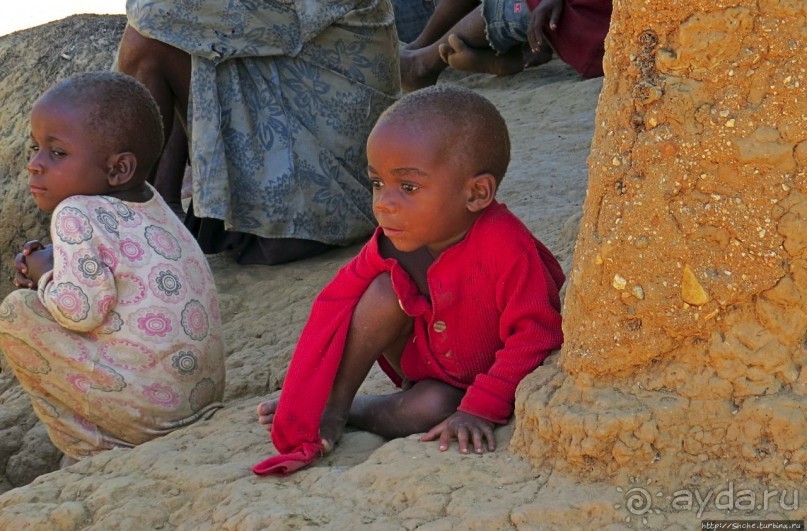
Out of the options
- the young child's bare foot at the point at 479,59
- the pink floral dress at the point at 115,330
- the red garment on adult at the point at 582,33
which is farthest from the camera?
the young child's bare foot at the point at 479,59

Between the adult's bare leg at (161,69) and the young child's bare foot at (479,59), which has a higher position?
the adult's bare leg at (161,69)

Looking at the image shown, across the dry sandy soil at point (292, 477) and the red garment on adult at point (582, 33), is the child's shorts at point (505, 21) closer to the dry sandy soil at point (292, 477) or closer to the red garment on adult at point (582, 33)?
the red garment on adult at point (582, 33)

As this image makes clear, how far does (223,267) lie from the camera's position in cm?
432

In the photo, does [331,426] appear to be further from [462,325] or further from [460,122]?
[460,122]

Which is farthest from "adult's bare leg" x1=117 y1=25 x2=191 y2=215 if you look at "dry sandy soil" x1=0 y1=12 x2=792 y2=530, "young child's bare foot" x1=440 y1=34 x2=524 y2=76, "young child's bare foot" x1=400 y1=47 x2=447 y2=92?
"young child's bare foot" x1=400 y1=47 x2=447 y2=92

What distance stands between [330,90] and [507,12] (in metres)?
1.81

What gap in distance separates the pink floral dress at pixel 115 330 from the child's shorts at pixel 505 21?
9.98ft

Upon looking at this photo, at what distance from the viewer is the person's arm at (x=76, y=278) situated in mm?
2730

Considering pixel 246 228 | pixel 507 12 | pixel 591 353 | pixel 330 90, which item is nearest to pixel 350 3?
pixel 330 90

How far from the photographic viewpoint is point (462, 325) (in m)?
2.50

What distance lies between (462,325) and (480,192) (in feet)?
0.95

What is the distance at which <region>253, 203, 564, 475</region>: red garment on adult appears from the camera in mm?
2344

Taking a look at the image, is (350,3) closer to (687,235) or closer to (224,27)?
(224,27)

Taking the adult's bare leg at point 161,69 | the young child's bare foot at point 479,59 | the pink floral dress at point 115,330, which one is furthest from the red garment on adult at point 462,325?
the young child's bare foot at point 479,59
